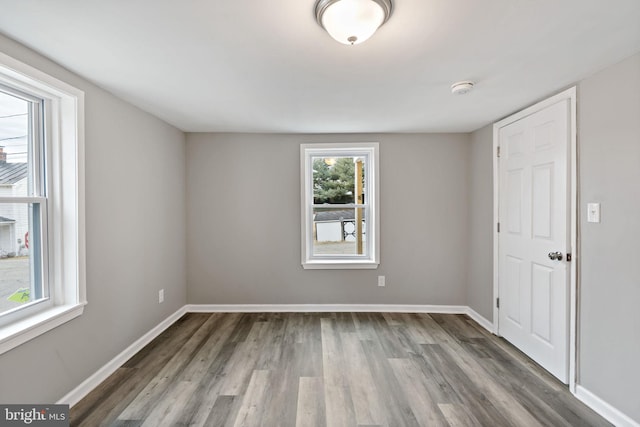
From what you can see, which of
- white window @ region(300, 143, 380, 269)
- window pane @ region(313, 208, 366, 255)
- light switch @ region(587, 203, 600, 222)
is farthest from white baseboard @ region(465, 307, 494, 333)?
→ light switch @ region(587, 203, 600, 222)

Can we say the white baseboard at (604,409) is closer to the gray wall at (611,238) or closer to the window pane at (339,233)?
the gray wall at (611,238)

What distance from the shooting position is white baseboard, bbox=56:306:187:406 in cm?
196

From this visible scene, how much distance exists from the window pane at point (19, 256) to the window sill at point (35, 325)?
0.44 feet

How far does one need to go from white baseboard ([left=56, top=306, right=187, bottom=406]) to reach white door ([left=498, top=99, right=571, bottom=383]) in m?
3.43

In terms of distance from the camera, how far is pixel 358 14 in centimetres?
129

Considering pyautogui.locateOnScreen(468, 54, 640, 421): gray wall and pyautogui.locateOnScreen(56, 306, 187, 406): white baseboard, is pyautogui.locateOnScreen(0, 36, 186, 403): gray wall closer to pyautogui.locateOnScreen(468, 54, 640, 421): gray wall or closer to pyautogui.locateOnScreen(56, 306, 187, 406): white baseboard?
pyautogui.locateOnScreen(56, 306, 187, 406): white baseboard

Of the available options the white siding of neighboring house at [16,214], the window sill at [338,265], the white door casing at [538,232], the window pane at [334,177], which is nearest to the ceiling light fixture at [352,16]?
the white door casing at [538,232]

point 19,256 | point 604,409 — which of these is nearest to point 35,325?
point 19,256

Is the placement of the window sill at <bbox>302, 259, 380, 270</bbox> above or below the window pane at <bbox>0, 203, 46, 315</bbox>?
below

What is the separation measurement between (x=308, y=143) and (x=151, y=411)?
114 inches

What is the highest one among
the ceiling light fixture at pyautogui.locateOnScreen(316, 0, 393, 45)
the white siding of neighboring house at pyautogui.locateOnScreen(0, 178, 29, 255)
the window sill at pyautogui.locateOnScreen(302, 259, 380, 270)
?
the ceiling light fixture at pyautogui.locateOnScreen(316, 0, 393, 45)

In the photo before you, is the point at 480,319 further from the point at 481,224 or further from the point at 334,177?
the point at 334,177

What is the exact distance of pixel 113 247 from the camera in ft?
7.83

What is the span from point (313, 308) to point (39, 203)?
2.76 metres
